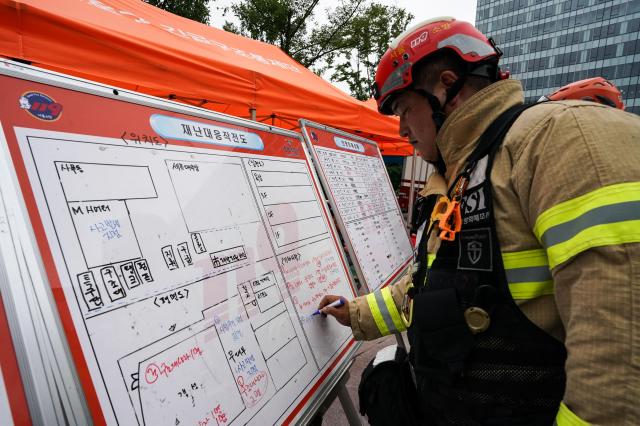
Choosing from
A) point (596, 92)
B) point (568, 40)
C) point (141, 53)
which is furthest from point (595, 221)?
point (568, 40)

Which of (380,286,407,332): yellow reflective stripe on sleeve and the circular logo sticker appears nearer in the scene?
the circular logo sticker

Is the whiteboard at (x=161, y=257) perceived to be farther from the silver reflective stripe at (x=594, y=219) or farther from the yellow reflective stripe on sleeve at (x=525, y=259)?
the silver reflective stripe at (x=594, y=219)

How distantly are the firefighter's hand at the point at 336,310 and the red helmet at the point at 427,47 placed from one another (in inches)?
37.4

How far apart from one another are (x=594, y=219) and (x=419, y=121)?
0.79m

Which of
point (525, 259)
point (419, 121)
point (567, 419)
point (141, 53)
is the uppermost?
point (141, 53)

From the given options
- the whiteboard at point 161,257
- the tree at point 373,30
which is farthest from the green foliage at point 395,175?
the whiteboard at point 161,257

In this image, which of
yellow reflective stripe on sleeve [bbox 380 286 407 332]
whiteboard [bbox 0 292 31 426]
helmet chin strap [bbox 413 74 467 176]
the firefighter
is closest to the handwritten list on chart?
yellow reflective stripe on sleeve [bbox 380 286 407 332]

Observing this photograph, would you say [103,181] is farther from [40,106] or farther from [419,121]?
[419,121]

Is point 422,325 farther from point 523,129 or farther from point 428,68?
point 428,68

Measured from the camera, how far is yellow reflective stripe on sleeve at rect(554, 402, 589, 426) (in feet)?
2.60

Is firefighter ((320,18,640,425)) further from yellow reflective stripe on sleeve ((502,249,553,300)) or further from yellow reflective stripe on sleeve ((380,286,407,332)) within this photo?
yellow reflective stripe on sleeve ((380,286,407,332))

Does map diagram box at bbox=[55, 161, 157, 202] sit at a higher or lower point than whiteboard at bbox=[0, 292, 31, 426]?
higher

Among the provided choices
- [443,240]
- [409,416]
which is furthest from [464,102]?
[409,416]

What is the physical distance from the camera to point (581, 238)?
2.58 ft
